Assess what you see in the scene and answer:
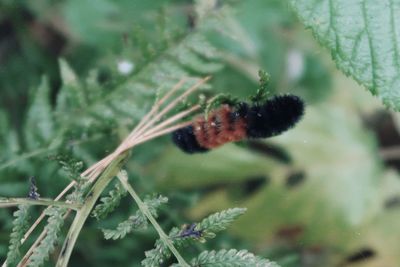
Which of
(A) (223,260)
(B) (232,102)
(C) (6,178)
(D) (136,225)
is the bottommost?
(A) (223,260)

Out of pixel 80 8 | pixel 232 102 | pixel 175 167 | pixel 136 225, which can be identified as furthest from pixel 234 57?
pixel 136 225

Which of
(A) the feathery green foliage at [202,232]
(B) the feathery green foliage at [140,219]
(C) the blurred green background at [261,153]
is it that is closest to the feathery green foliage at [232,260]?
(A) the feathery green foliage at [202,232]

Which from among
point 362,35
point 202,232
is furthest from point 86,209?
point 362,35

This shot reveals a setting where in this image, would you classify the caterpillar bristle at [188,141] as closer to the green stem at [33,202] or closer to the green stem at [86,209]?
the green stem at [86,209]

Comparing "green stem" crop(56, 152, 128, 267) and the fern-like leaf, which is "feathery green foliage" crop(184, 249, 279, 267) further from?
"green stem" crop(56, 152, 128, 267)

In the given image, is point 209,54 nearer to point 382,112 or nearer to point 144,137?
point 144,137

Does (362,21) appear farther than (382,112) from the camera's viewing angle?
No
